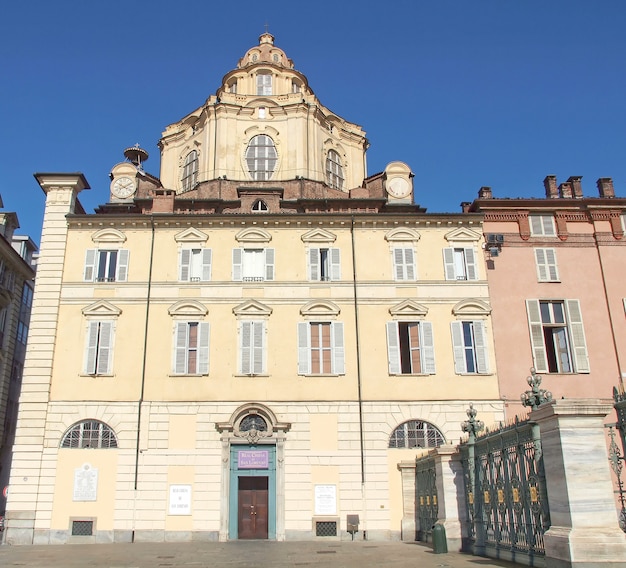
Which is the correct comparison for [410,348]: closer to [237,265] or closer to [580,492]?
[237,265]

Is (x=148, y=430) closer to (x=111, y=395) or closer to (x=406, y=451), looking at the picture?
(x=111, y=395)

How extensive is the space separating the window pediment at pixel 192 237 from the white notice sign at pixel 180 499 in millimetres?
10520

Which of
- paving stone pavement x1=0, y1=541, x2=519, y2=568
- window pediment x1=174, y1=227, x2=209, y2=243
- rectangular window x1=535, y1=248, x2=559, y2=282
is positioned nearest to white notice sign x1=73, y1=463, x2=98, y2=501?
paving stone pavement x1=0, y1=541, x2=519, y2=568

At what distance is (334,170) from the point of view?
38.4 metres

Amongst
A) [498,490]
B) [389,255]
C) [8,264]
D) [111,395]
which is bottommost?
[498,490]

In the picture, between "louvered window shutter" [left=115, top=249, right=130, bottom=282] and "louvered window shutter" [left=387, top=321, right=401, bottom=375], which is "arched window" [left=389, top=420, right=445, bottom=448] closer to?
"louvered window shutter" [left=387, top=321, right=401, bottom=375]

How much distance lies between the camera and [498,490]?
15.2m

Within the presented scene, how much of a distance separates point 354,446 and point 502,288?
962cm

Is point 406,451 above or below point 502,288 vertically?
below

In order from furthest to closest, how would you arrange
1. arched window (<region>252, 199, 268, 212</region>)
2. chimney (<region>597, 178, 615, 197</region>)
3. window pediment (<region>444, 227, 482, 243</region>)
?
arched window (<region>252, 199, 268, 212</region>) < chimney (<region>597, 178, 615, 197</region>) < window pediment (<region>444, 227, 482, 243</region>)

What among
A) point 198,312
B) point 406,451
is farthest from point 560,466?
point 198,312

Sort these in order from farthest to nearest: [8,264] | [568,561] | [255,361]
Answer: [8,264], [255,361], [568,561]

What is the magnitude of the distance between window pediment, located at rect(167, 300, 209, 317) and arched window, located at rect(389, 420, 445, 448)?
31.1ft

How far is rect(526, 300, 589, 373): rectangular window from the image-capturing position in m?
26.9
